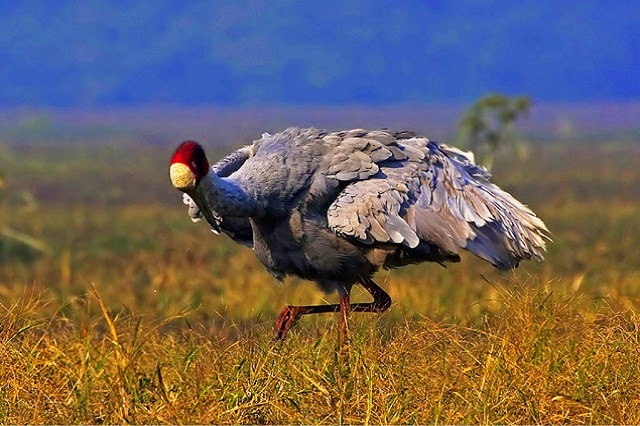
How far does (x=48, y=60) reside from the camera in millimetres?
160750

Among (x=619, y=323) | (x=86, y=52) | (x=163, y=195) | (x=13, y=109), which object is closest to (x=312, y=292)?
(x=619, y=323)

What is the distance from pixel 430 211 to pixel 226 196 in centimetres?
115

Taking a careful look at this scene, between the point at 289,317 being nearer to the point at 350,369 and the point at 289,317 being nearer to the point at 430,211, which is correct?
the point at 430,211

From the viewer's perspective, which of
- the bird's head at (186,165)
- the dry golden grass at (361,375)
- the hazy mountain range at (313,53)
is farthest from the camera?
the hazy mountain range at (313,53)

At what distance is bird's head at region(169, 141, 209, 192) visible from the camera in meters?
6.88

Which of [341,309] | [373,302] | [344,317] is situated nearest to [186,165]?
[344,317]

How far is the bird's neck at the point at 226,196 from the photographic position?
7.18 meters

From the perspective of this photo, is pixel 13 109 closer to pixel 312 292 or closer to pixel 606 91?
pixel 606 91

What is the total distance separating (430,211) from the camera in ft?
25.7

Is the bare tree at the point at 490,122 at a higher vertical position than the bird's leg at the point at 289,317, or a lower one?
lower

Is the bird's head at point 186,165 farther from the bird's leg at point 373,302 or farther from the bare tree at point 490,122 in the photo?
the bare tree at point 490,122

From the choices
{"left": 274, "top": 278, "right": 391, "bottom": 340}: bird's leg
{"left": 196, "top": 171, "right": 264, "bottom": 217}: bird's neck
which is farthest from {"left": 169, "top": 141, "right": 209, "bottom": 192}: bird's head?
{"left": 274, "top": 278, "right": 391, "bottom": 340}: bird's leg

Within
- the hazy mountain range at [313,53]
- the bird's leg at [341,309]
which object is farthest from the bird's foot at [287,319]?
the hazy mountain range at [313,53]

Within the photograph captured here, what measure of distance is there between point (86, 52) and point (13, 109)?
1594 cm
